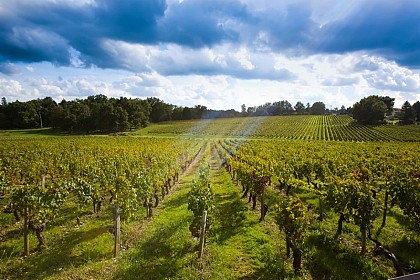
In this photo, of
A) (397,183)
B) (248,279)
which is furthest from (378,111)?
(248,279)

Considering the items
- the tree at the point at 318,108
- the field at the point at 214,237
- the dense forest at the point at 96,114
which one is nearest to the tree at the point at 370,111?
the dense forest at the point at 96,114

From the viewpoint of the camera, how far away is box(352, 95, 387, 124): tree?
3654 inches

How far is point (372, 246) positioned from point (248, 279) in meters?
5.81

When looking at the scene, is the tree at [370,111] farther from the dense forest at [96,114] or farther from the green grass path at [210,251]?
the green grass path at [210,251]

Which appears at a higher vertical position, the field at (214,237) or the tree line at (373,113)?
the tree line at (373,113)

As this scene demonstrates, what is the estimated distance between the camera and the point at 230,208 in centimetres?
1545

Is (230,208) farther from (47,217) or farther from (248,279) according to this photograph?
(47,217)

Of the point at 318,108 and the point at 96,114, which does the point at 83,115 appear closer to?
the point at 96,114

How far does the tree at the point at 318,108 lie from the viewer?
572ft

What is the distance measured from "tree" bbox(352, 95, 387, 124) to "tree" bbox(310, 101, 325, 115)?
77.3m

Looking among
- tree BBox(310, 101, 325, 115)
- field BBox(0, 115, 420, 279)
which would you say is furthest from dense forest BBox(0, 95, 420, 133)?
field BBox(0, 115, 420, 279)

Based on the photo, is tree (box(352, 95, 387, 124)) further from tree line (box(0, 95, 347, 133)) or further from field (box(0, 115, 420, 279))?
field (box(0, 115, 420, 279))

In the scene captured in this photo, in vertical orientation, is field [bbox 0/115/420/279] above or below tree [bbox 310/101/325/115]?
below

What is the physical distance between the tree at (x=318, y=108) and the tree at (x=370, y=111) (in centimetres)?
7727
